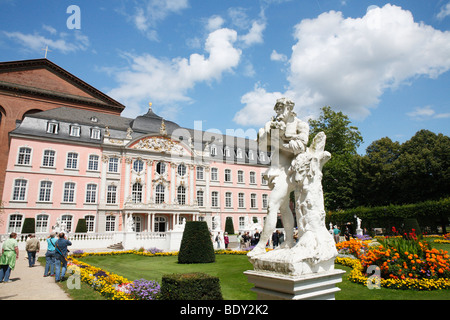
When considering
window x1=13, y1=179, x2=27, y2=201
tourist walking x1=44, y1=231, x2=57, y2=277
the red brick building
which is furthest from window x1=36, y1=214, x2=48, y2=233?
tourist walking x1=44, y1=231, x2=57, y2=277

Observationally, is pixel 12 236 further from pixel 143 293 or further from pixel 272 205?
pixel 272 205

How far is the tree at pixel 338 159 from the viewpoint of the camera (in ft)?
108

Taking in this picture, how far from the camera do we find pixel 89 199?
2975cm

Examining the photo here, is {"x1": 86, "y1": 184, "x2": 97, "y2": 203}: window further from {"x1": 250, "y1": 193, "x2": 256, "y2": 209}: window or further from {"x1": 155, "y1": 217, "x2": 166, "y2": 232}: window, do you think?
{"x1": 250, "y1": 193, "x2": 256, "y2": 209}: window

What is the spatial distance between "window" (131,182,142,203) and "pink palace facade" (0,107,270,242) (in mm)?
106

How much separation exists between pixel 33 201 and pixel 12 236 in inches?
833

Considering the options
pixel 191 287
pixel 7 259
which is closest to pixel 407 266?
pixel 191 287

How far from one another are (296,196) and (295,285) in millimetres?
1226

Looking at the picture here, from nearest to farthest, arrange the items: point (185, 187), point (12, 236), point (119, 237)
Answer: point (12, 236) < point (119, 237) < point (185, 187)

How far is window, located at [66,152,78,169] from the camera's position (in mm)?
29650

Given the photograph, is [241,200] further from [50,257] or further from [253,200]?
[50,257]

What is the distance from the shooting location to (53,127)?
97.6 ft

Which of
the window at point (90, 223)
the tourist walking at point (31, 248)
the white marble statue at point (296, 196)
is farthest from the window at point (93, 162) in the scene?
the white marble statue at point (296, 196)

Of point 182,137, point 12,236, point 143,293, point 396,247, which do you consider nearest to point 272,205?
point 143,293
